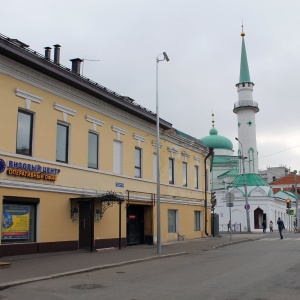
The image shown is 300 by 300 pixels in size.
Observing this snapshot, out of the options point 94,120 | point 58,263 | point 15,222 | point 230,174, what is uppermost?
point 230,174

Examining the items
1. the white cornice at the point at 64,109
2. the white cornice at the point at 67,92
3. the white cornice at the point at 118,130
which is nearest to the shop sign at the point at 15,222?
the white cornice at the point at 64,109

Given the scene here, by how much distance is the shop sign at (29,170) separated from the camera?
16219mm

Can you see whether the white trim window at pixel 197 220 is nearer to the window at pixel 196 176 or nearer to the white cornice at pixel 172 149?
the window at pixel 196 176

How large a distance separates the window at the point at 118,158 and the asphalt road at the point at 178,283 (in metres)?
7.94

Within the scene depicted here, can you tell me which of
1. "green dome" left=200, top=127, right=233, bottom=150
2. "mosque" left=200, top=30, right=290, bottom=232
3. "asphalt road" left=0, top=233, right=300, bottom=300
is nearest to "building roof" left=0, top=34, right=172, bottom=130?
"asphalt road" left=0, top=233, right=300, bottom=300

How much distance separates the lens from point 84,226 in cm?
2025

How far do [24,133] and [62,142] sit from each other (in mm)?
2389

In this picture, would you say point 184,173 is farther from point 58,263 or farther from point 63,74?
point 58,263

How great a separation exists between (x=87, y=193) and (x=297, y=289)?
39.1 ft

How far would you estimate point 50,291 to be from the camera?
10.3 metres

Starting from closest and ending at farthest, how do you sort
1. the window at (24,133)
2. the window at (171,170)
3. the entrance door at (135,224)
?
the window at (24,133) → the entrance door at (135,224) → the window at (171,170)

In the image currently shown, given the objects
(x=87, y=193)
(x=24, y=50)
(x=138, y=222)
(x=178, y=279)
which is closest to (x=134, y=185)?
(x=138, y=222)

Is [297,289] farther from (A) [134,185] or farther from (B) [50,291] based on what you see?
(A) [134,185]

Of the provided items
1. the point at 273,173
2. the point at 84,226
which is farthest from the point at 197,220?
the point at 273,173
